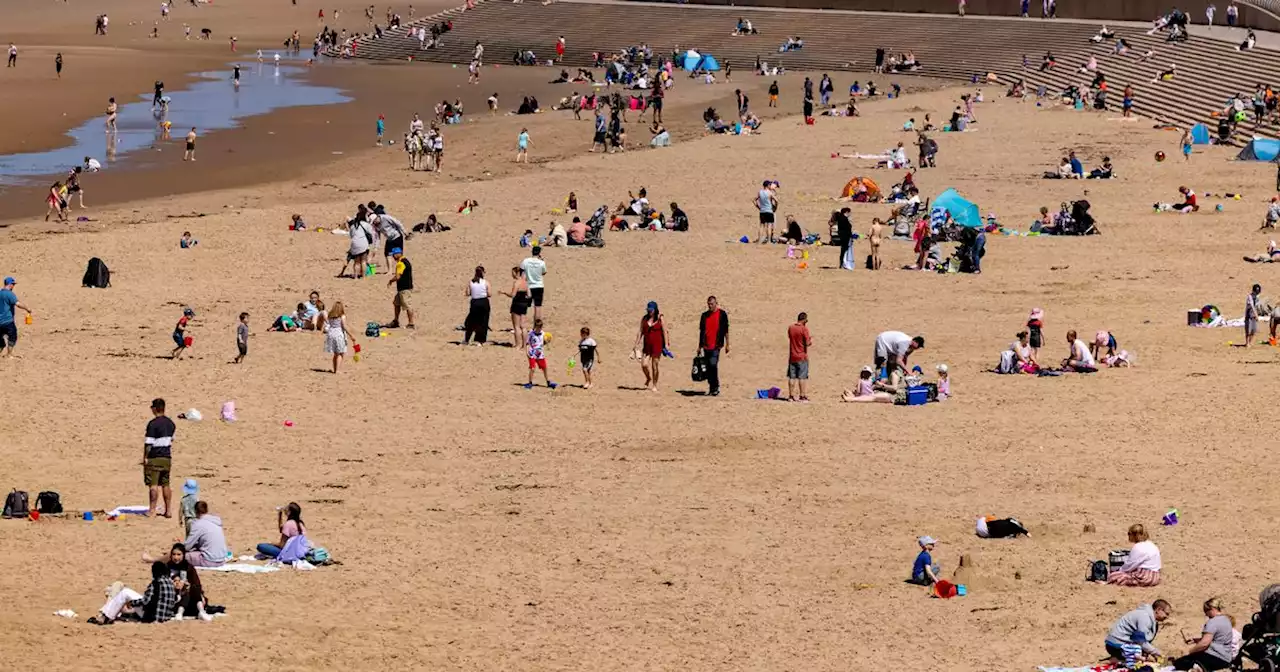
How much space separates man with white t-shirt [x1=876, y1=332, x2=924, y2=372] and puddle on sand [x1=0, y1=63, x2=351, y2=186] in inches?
1055

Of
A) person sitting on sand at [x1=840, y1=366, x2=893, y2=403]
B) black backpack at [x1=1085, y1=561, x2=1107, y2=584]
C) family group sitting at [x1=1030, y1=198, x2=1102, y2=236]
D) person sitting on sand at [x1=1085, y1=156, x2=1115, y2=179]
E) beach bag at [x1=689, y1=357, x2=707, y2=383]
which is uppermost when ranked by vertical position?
person sitting on sand at [x1=1085, y1=156, x2=1115, y2=179]

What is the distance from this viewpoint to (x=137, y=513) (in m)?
20.0

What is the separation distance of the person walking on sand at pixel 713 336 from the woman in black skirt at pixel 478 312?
4.20 meters

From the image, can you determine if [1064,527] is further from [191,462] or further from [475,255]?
[475,255]

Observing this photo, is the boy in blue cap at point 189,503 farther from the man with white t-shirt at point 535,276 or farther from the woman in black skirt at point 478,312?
the man with white t-shirt at point 535,276

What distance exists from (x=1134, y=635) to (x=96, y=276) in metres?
21.7

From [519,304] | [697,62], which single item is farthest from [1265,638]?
[697,62]

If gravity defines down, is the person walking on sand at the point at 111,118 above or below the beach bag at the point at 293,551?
above

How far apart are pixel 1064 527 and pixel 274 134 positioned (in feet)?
134

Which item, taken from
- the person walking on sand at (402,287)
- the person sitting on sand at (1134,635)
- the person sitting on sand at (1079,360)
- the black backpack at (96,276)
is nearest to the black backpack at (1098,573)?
the person sitting on sand at (1134,635)

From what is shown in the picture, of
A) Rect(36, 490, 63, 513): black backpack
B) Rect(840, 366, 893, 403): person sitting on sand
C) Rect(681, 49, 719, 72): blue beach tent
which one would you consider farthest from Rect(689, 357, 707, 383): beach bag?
Rect(681, 49, 719, 72): blue beach tent

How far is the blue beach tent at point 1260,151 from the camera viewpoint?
46.8 metres

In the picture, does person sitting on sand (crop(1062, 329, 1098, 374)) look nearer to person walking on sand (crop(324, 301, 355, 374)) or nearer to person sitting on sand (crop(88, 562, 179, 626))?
person walking on sand (crop(324, 301, 355, 374))

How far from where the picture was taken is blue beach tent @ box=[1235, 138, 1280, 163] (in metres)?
46.8
